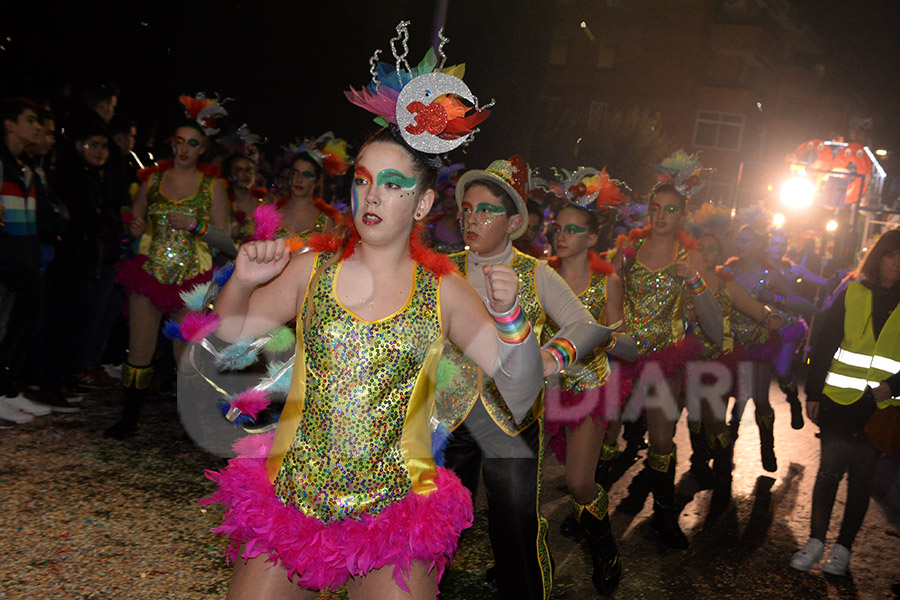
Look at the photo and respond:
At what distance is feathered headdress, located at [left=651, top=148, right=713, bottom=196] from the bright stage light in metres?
21.9

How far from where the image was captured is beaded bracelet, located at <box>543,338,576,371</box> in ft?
9.57

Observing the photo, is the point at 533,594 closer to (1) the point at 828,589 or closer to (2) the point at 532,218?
(1) the point at 828,589

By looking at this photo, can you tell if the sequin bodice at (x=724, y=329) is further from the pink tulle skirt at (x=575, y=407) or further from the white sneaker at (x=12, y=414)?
the white sneaker at (x=12, y=414)

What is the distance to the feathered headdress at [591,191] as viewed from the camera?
4980 millimetres

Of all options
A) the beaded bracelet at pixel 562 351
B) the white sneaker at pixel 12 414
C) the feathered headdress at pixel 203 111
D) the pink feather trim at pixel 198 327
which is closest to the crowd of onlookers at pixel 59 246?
the white sneaker at pixel 12 414

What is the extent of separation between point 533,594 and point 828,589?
2.50 metres

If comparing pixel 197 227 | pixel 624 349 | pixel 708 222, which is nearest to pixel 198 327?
pixel 624 349

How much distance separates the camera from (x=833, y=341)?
17.0 feet

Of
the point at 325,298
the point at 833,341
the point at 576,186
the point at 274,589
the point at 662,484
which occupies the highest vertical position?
the point at 576,186

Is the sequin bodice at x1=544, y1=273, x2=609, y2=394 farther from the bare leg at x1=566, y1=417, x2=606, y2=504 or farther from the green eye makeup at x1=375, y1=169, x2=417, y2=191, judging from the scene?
the green eye makeup at x1=375, y1=169, x2=417, y2=191

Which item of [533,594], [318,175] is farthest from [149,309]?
[533,594]

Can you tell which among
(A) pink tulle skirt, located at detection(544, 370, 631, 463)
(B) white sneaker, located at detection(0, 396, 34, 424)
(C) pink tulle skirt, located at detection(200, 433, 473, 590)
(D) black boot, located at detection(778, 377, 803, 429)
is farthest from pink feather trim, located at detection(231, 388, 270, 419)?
(D) black boot, located at detection(778, 377, 803, 429)

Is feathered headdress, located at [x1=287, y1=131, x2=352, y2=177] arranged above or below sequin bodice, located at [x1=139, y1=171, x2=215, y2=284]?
above

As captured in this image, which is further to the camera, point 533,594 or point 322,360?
point 533,594
